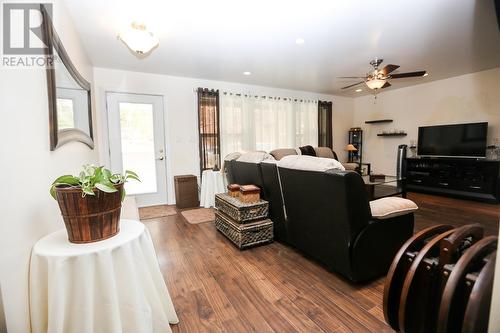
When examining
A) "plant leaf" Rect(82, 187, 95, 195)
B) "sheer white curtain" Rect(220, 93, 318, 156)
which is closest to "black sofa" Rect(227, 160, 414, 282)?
"plant leaf" Rect(82, 187, 95, 195)

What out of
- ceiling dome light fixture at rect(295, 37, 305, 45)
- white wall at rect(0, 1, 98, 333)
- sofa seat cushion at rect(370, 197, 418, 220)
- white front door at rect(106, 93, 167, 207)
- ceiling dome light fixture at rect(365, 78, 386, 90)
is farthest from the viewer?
white front door at rect(106, 93, 167, 207)

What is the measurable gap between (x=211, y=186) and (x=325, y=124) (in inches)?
144

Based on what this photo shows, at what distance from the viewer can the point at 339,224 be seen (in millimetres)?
1724

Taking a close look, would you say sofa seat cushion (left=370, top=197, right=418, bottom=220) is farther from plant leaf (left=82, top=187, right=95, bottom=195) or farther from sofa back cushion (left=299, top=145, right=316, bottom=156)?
sofa back cushion (left=299, top=145, right=316, bottom=156)

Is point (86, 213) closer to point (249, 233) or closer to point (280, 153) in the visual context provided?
point (249, 233)

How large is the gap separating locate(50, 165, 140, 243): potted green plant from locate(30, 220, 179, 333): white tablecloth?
60 mm

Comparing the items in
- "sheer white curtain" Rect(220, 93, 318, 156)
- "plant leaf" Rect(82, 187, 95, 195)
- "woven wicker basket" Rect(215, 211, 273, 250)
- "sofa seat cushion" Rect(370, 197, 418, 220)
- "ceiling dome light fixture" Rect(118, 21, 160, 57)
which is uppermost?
"ceiling dome light fixture" Rect(118, 21, 160, 57)

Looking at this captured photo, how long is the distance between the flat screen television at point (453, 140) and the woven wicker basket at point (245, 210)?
443cm

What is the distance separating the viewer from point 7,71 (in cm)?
103

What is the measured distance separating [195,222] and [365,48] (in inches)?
133

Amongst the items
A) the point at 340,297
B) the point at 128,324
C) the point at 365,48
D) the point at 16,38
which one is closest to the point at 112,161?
the point at 16,38

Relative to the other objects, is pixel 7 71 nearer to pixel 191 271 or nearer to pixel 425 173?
pixel 191 271

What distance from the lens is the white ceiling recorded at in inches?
87.5

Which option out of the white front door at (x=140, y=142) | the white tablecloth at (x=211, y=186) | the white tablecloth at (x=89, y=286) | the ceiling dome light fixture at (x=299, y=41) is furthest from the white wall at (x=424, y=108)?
the white tablecloth at (x=89, y=286)
